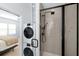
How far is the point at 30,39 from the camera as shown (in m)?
1.70

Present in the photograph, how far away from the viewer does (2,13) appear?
1338 mm

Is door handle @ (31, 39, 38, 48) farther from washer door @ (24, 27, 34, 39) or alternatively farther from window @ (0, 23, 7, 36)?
window @ (0, 23, 7, 36)

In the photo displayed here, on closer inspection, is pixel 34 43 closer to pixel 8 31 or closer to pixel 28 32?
pixel 28 32

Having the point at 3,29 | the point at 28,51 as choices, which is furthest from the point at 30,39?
the point at 3,29

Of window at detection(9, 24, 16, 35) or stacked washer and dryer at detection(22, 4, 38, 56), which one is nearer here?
window at detection(9, 24, 16, 35)

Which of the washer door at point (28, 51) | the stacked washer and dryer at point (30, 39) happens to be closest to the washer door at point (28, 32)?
the stacked washer and dryer at point (30, 39)

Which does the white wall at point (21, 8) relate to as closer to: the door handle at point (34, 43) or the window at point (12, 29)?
the window at point (12, 29)

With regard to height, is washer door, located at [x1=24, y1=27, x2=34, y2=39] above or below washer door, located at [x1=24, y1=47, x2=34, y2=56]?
above

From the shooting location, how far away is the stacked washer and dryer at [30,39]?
160 cm

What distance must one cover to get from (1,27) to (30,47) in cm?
67

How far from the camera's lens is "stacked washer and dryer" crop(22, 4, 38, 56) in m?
1.60

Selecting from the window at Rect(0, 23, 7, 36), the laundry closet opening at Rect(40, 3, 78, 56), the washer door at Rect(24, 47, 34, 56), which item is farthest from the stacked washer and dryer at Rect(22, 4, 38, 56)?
the window at Rect(0, 23, 7, 36)

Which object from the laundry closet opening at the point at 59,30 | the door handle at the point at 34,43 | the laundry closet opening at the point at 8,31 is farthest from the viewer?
the door handle at the point at 34,43

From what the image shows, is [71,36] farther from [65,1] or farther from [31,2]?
[31,2]
